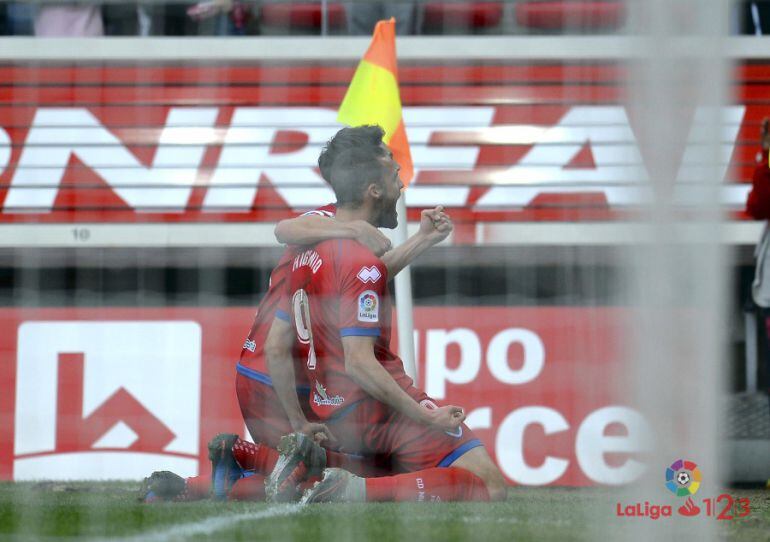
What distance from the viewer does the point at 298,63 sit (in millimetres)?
5559

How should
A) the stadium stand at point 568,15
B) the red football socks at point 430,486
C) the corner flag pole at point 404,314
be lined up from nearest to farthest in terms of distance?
1. the red football socks at point 430,486
2. the corner flag pole at point 404,314
3. the stadium stand at point 568,15

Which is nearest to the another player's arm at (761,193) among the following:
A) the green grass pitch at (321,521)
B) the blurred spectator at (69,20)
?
the green grass pitch at (321,521)

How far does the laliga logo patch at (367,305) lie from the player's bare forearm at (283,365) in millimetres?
442

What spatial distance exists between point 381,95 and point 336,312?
124 cm

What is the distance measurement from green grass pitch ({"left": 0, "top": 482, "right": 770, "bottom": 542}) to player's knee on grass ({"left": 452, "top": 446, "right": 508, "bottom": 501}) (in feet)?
0.15

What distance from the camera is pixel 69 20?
4.29 metres

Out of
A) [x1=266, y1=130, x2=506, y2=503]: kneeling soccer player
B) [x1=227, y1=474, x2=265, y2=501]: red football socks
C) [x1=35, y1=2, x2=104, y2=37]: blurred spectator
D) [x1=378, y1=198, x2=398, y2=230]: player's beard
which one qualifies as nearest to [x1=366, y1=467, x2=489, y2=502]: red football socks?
[x1=266, y1=130, x2=506, y2=503]: kneeling soccer player

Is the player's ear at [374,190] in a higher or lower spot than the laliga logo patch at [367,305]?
higher

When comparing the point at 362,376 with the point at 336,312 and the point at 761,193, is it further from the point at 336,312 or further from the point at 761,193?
the point at 761,193

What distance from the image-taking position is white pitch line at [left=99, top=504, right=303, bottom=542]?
2404mm

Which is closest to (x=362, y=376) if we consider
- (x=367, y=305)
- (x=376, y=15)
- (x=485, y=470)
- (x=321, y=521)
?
(x=367, y=305)

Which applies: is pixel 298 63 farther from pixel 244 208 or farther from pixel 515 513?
pixel 515 513

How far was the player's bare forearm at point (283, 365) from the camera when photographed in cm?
353

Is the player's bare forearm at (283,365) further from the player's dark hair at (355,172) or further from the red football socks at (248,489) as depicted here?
the player's dark hair at (355,172)
